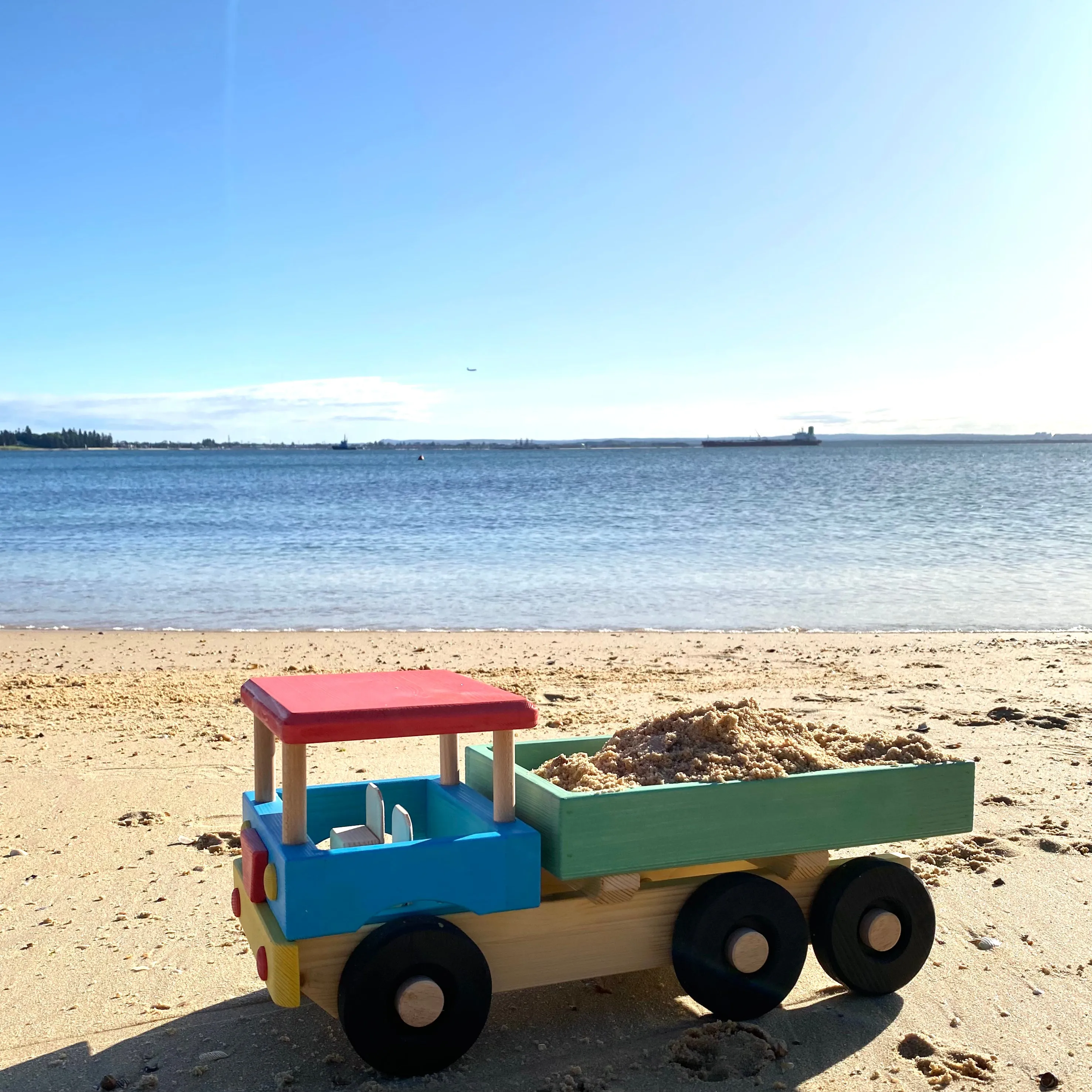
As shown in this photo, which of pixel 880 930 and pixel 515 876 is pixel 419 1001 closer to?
pixel 515 876

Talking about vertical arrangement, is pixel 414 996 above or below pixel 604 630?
above

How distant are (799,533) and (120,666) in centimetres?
1853

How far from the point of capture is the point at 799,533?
976 inches

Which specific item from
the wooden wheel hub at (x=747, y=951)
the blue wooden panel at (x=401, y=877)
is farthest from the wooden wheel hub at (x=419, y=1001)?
the wooden wheel hub at (x=747, y=951)

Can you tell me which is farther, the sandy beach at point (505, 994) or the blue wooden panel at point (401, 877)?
the sandy beach at point (505, 994)

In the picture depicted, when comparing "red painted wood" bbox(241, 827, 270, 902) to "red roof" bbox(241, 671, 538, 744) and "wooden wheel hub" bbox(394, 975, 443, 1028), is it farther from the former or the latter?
"wooden wheel hub" bbox(394, 975, 443, 1028)

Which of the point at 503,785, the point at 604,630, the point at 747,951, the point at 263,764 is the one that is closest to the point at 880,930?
the point at 747,951

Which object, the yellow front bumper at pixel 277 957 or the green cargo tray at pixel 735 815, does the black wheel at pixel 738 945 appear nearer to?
the green cargo tray at pixel 735 815

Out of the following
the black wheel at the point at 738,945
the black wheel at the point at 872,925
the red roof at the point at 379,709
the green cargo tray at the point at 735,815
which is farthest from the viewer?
the black wheel at the point at 872,925

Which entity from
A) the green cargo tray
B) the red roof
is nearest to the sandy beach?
the green cargo tray

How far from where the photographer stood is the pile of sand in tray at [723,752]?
331 centimetres

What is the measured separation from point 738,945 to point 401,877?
1136 mm

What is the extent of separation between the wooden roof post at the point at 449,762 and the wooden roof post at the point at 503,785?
0.44m

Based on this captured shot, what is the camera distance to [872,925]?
3.41m
